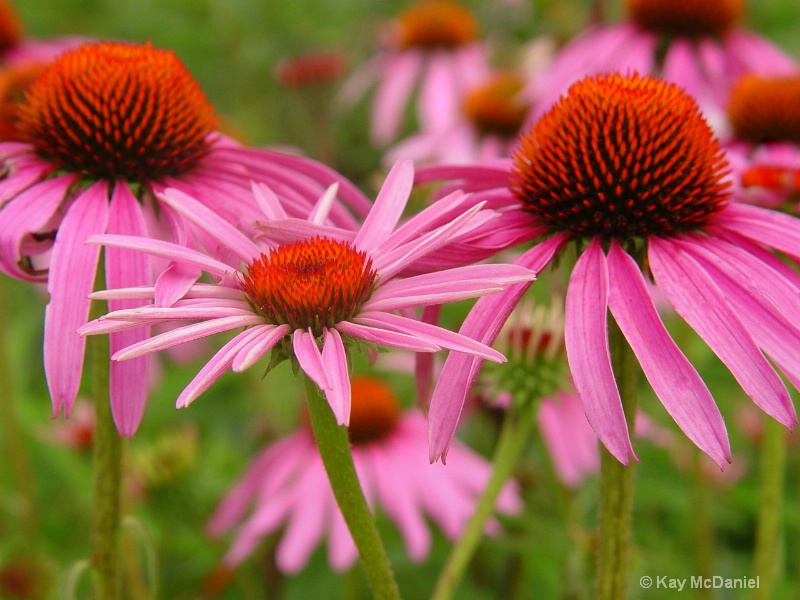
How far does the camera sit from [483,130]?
114 inches

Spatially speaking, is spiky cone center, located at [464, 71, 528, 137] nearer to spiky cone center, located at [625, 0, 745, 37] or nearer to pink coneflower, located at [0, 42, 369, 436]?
spiky cone center, located at [625, 0, 745, 37]

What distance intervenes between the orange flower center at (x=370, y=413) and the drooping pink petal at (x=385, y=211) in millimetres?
913

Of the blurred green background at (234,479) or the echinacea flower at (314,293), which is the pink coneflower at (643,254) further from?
the blurred green background at (234,479)

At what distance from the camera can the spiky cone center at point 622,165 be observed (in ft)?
3.43

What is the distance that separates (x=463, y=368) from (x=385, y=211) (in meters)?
0.23

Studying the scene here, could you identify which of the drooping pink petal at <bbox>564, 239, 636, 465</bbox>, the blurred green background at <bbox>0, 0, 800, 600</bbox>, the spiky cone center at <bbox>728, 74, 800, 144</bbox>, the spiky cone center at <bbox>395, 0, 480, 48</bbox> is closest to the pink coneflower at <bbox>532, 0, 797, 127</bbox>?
the spiky cone center at <bbox>728, 74, 800, 144</bbox>

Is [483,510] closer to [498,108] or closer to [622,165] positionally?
[622,165]

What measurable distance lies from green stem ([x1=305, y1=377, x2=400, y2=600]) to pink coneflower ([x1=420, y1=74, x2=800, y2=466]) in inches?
3.6

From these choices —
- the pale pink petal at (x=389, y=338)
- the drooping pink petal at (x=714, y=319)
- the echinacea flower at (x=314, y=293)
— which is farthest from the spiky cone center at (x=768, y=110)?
the pale pink petal at (x=389, y=338)

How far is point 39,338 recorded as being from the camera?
3541 mm

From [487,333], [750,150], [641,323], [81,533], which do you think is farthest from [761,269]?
[81,533]

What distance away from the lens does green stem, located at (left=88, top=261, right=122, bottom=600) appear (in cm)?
106

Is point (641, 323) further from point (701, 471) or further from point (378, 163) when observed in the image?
point (378, 163)

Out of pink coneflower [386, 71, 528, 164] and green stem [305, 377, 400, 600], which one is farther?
pink coneflower [386, 71, 528, 164]
